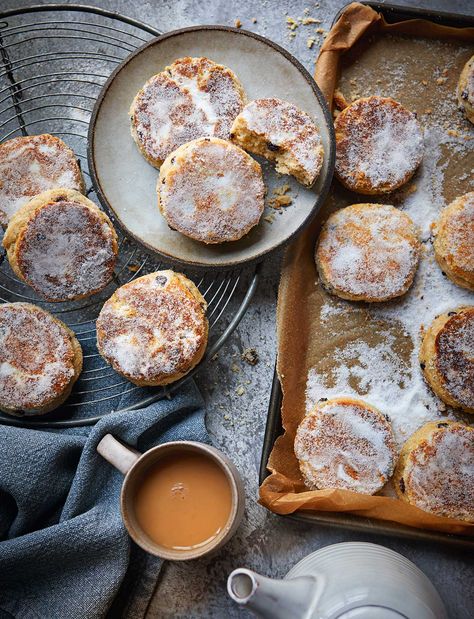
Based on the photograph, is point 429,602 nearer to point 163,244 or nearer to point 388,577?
point 388,577

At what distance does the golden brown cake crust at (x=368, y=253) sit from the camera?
99.2 inches

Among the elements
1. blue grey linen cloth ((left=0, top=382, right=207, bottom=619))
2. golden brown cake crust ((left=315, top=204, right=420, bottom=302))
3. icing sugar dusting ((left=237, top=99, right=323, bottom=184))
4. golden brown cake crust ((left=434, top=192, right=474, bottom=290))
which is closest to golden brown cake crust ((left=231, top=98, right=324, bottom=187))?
icing sugar dusting ((left=237, top=99, right=323, bottom=184))

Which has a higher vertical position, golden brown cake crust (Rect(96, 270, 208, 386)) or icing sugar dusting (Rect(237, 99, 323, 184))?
icing sugar dusting (Rect(237, 99, 323, 184))

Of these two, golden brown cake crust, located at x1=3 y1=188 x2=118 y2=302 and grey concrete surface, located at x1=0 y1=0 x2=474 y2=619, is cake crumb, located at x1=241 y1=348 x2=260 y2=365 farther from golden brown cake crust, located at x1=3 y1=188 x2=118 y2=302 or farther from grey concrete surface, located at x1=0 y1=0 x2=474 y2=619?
golden brown cake crust, located at x1=3 y1=188 x2=118 y2=302

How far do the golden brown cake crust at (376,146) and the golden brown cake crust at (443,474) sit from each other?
3.38ft

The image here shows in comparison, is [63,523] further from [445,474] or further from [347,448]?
[445,474]

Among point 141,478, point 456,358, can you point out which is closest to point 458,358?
point 456,358

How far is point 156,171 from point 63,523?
1431mm

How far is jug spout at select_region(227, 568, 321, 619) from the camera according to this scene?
188 centimetres

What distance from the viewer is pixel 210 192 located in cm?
238

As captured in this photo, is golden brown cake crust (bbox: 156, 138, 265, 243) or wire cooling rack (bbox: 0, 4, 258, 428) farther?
wire cooling rack (bbox: 0, 4, 258, 428)

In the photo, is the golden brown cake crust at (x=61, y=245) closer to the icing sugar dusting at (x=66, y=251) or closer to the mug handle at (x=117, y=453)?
the icing sugar dusting at (x=66, y=251)

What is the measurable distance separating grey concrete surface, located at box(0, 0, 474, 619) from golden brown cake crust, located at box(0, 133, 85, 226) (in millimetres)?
796

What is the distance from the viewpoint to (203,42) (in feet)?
8.26
